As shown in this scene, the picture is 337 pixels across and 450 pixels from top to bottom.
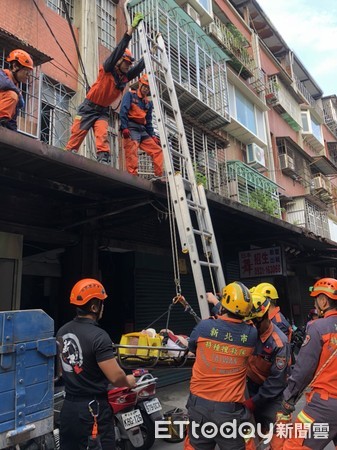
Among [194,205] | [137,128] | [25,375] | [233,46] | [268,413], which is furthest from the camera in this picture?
[233,46]

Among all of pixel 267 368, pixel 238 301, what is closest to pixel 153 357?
pixel 238 301

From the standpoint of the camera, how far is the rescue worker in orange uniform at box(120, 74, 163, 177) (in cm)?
631

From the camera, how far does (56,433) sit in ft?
12.4

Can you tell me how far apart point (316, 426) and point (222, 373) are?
0.79m

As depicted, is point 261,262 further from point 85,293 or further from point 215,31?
point 215,31

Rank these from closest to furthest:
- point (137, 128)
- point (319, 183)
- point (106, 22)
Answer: point (137, 128), point (106, 22), point (319, 183)

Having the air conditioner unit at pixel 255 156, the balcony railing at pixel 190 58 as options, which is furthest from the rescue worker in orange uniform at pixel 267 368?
the air conditioner unit at pixel 255 156

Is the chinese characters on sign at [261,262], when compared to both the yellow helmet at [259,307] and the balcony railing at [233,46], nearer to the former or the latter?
the yellow helmet at [259,307]

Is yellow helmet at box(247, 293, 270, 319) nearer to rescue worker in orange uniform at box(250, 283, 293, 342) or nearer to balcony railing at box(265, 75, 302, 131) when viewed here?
rescue worker in orange uniform at box(250, 283, 293, 342)

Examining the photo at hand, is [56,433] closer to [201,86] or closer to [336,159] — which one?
[201,86]

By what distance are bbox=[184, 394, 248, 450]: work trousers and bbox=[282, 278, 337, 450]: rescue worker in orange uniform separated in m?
0.45

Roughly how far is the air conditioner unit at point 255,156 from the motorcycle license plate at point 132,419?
41.0 feet

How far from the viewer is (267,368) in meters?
3.70

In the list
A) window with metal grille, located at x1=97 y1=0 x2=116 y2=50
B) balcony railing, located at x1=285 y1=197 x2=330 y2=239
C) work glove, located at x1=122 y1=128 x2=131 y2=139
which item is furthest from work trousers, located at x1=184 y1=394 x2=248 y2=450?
balcony railing, located at x1=285 y1=197 x2=330 y2=239
